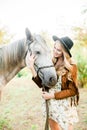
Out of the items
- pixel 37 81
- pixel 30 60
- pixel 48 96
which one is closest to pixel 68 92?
pixel 48 96

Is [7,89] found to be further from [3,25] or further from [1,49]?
[1,49]

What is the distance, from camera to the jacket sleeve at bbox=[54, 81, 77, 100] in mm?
2072

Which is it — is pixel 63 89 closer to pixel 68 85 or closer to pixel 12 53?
pixel 68 85

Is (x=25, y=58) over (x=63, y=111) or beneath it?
over

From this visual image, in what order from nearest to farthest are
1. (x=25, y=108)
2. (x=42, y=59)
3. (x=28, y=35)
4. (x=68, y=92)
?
(x=68, y=92) < (x=42, y=59) < (x=28, y=35) < (x=25, y=108)

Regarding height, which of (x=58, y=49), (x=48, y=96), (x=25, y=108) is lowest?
(x=25, y=108)

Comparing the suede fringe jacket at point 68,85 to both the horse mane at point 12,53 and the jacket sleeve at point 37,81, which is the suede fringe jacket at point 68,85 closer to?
the jacket sleeve at point 37,81

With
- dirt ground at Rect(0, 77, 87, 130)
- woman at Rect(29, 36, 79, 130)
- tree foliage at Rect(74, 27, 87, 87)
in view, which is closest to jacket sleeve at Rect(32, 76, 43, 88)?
woman at Rect(29, 36, 79, 130)

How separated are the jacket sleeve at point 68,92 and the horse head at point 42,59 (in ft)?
0.30

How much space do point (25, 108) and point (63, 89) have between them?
2363 mm

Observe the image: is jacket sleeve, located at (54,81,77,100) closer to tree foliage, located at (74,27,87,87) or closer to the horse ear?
the horse ear

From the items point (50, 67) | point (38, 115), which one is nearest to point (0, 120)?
point (38, 115)

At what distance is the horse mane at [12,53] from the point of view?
242cm

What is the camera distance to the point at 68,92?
81.7 inches
